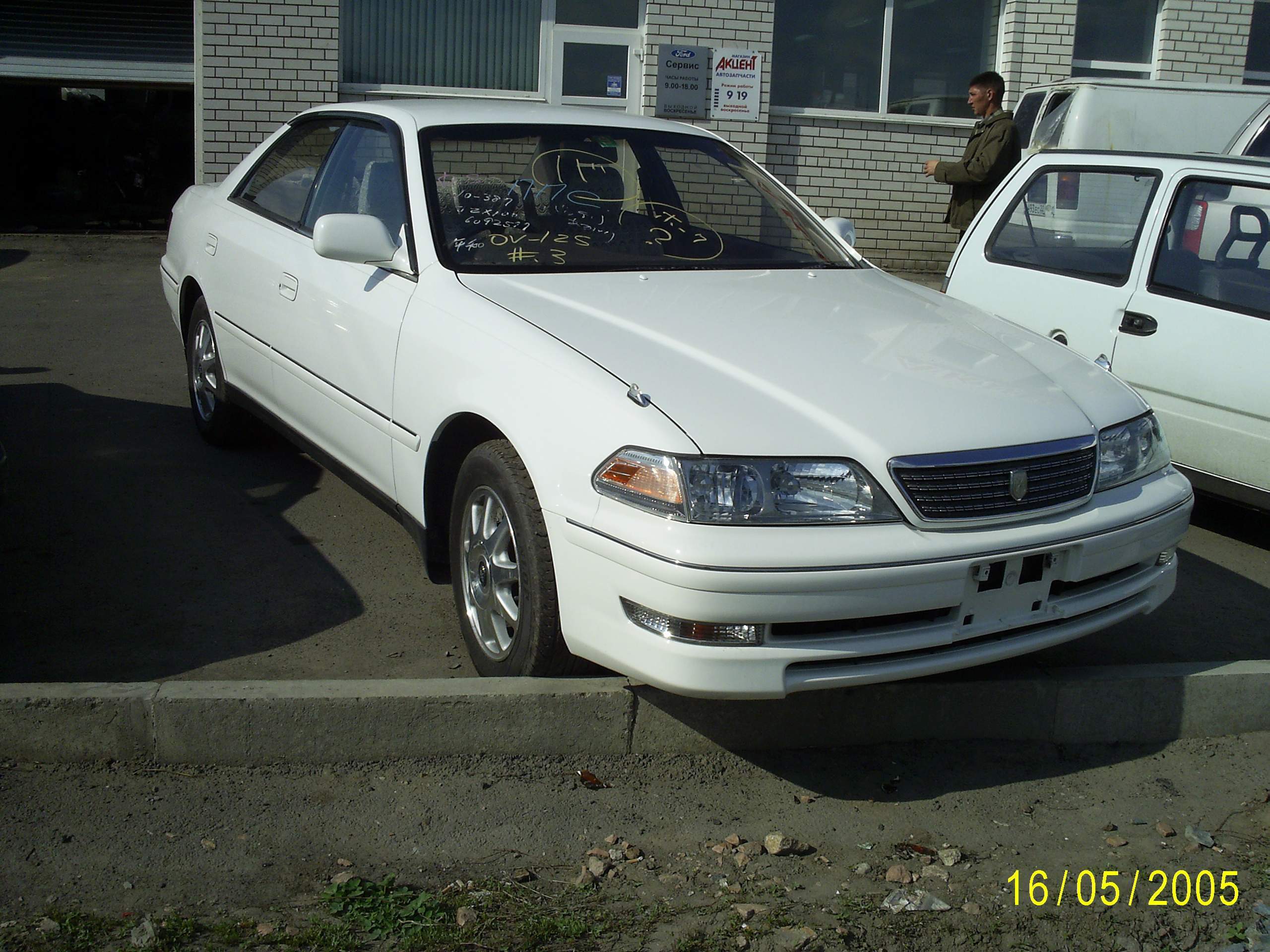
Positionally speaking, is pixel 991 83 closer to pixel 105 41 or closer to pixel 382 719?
pixel 382 719

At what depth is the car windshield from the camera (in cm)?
418

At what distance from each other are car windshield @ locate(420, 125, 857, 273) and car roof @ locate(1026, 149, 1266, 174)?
1.72 meters

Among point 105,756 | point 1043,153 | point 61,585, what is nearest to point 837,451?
point 105,756

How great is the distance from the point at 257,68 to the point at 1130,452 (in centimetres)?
1028

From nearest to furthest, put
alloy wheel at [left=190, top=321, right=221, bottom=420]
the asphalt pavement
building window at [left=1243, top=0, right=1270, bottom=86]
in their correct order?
the asphalt pavement < alloy wheel at [left=190, top=321, right=221, bottom=420] < building window at [left=1243, top=0, right=1270, bottom=86]

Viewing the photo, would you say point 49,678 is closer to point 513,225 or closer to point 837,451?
point 513,225

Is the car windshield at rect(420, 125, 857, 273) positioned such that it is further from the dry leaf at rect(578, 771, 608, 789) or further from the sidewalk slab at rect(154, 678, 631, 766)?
the dry leaf at rect(578, 771, 608, 789)

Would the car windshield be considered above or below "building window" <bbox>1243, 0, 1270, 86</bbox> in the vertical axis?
below

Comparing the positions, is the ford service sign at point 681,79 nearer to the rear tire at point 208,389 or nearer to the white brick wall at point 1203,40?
the white brick wall at point 1203,40

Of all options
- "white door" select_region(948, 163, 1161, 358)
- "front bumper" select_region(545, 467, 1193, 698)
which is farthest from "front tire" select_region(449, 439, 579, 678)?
"white door" select_region(948, 163, 1161, 358)

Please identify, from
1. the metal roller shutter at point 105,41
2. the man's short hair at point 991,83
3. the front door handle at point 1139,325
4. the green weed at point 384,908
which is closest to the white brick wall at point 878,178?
the man's short hair at point 991,83

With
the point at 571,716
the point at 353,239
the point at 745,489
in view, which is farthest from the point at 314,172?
the point at 745,489

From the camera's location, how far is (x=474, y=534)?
12.0 ft
